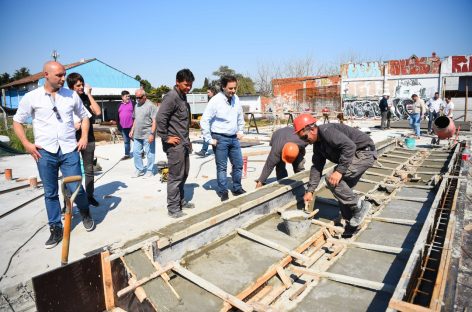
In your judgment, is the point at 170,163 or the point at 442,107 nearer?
the point at 170,163

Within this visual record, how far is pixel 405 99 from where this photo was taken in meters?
25.0

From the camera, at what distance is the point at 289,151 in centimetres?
500

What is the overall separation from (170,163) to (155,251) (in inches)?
60.3

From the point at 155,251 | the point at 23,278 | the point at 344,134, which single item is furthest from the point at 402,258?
the point at 23,278

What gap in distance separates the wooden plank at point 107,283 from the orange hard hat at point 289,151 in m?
3.17

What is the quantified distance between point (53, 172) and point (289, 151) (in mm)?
3271

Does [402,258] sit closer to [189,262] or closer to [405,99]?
[189,262]

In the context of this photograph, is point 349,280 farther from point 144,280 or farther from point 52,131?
point 52,131

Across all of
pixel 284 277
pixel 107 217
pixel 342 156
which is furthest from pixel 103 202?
pixel 342 156

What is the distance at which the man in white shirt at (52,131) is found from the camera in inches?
136

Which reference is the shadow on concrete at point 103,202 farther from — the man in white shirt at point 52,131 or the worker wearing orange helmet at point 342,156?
the worker wearing orange helmet at point 342,156

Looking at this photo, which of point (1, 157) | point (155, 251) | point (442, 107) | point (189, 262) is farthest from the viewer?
point (442, 107)

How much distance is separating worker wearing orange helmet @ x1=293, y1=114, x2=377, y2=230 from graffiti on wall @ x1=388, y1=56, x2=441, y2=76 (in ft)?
80.4

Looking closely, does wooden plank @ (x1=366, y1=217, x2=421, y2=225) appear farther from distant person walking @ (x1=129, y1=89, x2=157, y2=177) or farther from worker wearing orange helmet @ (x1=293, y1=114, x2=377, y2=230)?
distant person walking @ (x1=129, y1=89, x2=157, y2=177)
